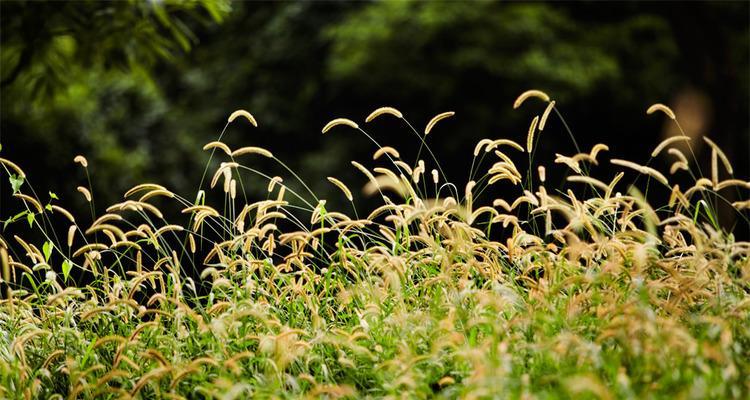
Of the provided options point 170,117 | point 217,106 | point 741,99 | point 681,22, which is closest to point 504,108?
point 681,22

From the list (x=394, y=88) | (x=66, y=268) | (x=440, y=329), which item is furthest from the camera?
(x=394, y=88)

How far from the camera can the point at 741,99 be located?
37.2 feet

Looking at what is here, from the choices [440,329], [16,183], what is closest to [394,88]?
[16,183]

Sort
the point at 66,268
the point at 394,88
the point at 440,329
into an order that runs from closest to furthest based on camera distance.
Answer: the point at 440,329, the point at 66,268, the point at 394,88

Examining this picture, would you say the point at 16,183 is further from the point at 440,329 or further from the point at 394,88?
the point at 394,88

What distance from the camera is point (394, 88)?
1126 centimetres

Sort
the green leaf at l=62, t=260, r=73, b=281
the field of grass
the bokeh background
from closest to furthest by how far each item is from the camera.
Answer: the field of grass, the green leaf at l=62, t=260, r=73, b=281, the bokeh background

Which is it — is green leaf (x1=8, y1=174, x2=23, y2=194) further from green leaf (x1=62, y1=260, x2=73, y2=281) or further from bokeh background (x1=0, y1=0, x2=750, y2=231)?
bokeh background (x1=0, y1=0, x2=750, y2=231)

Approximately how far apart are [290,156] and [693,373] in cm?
1016

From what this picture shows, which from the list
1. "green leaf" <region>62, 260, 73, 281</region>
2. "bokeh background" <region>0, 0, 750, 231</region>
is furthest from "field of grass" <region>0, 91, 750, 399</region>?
"bokeh background" <region>0, 0, 750, 231</region>

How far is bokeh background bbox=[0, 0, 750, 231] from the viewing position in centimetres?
866

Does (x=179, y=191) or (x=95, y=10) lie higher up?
(x=95, y=10)

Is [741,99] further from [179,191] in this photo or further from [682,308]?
[682,308]

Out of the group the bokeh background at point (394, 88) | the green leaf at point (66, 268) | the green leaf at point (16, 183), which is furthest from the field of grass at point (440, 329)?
the bokeh background at point (394, 88)
